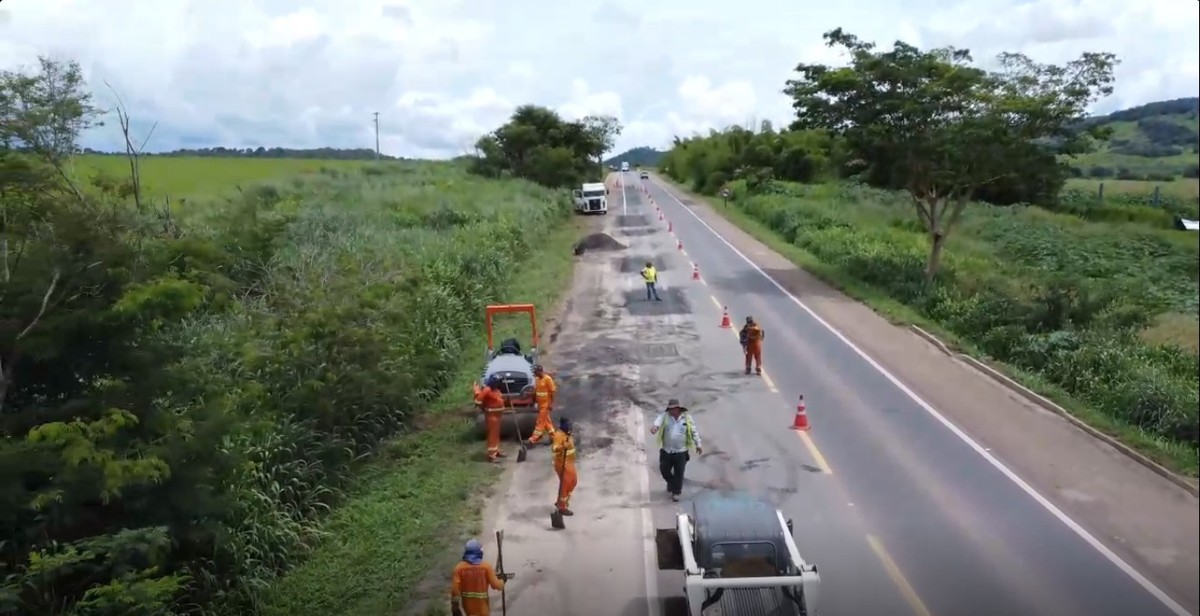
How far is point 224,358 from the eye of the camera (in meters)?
7.37

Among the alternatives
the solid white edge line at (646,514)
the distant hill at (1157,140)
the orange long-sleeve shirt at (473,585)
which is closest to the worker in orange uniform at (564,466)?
the solid white edge line at (646,514)

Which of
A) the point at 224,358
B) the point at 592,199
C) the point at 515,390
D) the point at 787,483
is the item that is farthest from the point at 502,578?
the point at 592,199

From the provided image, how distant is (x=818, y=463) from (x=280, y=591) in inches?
136

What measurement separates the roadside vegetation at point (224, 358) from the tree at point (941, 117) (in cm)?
348

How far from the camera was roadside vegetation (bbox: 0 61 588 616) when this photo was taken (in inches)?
160

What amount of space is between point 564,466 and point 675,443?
76cm

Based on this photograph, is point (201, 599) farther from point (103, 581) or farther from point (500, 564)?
point (500, 564)

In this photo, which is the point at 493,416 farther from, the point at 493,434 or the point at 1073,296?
the point at 1073,296

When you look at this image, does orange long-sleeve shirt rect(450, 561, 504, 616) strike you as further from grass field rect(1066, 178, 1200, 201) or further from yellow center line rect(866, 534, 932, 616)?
grass field rect(1066, 178, 1200, 201)

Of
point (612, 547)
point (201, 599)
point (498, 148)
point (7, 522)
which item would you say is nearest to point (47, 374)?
point (7, 522)

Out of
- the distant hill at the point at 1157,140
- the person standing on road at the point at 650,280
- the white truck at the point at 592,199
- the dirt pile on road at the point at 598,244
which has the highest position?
the distant hill at the point at 1157,140

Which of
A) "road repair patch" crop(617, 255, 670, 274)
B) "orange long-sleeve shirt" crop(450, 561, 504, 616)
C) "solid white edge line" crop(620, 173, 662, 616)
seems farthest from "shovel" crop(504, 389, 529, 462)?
"road repair patch" crop(617, 255, 670, 274)

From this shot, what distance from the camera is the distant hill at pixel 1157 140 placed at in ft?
7.29

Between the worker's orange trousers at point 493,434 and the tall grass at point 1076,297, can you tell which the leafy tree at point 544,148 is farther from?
the worker's orange trousers at point 493,434
